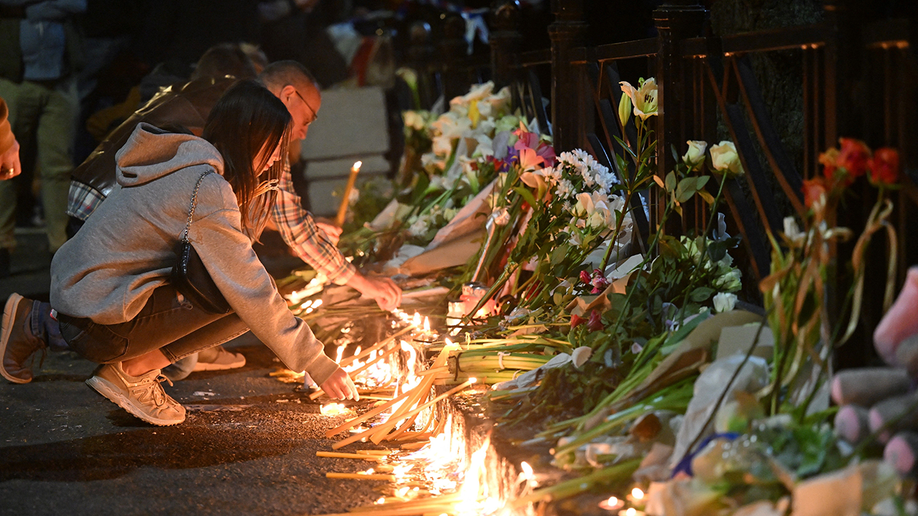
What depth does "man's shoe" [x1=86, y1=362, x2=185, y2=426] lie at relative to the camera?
339 cm

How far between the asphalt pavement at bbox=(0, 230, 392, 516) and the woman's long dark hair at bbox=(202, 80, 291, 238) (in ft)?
2.86

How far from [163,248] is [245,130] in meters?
0.51

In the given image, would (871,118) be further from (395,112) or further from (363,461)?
(395,112)

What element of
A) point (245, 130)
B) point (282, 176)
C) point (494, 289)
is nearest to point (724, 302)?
point (494, 289)

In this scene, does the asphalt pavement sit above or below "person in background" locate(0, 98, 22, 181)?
below

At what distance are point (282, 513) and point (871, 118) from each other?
→ 190 cm

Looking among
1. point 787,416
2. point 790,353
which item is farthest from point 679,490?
point 790,353

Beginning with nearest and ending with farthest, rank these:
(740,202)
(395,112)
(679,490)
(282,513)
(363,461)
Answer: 1. (679,490)
2. (282,513)
3. (740,202)
4. (363,461)
5. (395,112)

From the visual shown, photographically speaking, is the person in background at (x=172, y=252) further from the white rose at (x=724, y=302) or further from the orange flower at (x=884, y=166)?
the orange flower at (x=884, y=166)

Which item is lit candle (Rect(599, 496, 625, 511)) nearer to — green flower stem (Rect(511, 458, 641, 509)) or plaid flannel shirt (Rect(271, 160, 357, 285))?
green flower stem (Rect(511, 458, 641, 509))

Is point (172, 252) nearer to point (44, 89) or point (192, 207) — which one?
point (192, 207)

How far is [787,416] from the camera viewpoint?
1.99 m

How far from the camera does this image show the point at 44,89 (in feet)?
21.8

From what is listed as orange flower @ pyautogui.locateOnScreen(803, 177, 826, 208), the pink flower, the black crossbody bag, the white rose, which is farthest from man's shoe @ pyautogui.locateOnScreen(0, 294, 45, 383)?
orange flower @ pyautogui.locateOnScreen(803, 177, 826, 208)
